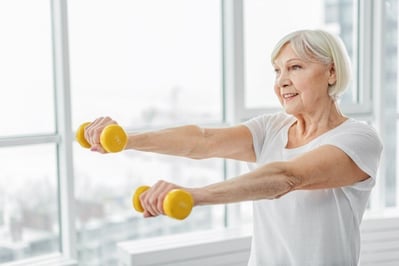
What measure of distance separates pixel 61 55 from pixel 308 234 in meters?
1.14

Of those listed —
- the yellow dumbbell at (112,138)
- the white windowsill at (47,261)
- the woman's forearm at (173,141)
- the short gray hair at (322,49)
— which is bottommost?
the white windowsill at (47,261)

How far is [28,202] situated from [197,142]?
865 mm

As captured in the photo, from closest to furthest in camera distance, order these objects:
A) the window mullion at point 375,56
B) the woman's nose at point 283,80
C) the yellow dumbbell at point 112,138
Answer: the yellow dumbbell at point 112,138
the woman's nose at point 283,80
the window mullion at point 375,56

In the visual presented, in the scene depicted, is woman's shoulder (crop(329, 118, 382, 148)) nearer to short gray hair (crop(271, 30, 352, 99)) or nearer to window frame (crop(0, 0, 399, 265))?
short gray hair (crop(271, 30, 352, 99))

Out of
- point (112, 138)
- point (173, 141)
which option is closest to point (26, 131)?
point (173, 141)

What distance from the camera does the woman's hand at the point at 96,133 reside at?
1.62m

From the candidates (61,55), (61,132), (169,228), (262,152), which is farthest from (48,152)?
(262,152)

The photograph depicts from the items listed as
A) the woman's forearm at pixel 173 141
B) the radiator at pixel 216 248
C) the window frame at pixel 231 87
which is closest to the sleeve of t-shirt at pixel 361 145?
the woman's forearm at pixel 173 141

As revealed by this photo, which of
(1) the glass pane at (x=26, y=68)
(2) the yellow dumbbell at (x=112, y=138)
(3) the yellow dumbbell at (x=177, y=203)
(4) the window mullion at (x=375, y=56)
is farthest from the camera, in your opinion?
(4) the window mullion at (x=375, y=56)

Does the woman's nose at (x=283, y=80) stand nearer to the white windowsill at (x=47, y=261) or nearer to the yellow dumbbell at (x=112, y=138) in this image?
the yellow dumbbell at (x=112, y=138)

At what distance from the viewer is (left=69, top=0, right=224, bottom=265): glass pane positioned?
8.32ft

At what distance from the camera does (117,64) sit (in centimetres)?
260

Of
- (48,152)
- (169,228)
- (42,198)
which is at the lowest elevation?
(169,228)

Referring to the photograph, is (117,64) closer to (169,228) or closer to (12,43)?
(12,43)
